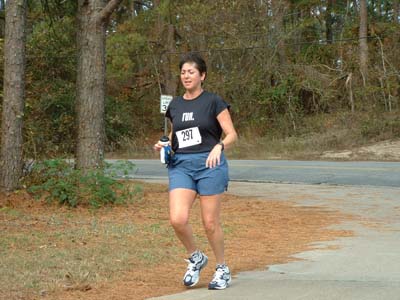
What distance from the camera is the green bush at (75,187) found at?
13.1 meters

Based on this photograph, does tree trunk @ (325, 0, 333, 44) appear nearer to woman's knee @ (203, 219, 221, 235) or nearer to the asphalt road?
the asphalt road

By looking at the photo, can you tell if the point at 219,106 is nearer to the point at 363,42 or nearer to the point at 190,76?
the point at 190,76

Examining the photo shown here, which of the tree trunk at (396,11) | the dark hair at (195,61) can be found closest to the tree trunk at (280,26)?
the tree trunk at (396,11)

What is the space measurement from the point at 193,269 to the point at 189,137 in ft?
3.82

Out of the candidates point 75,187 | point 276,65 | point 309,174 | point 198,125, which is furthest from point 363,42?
point 198,125

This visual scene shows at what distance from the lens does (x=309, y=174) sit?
21.7 meters

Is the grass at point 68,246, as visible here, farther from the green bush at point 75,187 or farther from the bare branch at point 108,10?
the bare branch at point 108,10

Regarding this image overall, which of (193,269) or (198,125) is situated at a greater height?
(198,125)

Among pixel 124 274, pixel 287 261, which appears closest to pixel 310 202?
pixel 287 261

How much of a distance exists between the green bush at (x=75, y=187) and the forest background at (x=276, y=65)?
61.3 feet

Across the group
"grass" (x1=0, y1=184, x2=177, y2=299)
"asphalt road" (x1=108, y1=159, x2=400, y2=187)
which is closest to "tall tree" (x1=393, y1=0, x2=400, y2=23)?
"asphalt road" (x1=108, y1=159, x2=400, y2=187)

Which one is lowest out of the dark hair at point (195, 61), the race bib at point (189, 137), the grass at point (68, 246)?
the grass at point (68, 246)

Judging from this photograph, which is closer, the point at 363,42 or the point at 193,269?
the point at 193,269

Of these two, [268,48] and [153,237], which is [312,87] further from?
[153,237]
